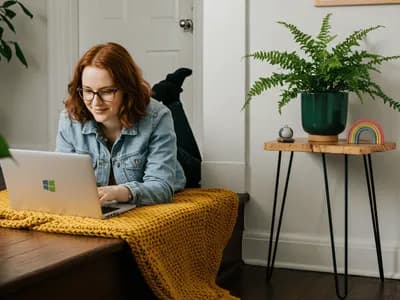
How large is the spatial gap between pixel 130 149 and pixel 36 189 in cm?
40

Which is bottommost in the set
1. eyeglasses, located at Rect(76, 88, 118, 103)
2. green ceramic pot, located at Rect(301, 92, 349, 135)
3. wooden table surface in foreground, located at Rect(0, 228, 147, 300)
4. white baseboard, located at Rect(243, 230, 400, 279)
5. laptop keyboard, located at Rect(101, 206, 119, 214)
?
white baseboard, located at Rect(243, 230, 400, 279)

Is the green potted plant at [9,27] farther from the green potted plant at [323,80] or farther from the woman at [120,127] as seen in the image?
the green potted plant at [323,80]

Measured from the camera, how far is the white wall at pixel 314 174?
2791mm

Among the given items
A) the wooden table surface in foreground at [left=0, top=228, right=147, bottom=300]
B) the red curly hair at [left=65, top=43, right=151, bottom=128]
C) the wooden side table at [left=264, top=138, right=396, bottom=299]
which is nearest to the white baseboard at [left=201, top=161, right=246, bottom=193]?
the wooden side table at [left=264, top=138, right=396, bottom=299]

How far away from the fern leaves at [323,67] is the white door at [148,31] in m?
1.18

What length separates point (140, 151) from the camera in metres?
2.45

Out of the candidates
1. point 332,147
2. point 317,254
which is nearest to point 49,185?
point 332,147

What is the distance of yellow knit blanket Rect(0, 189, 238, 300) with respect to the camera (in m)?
2.05

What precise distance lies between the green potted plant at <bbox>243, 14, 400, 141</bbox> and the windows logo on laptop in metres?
0.88

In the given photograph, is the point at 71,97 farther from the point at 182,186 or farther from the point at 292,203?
the point at 292,203

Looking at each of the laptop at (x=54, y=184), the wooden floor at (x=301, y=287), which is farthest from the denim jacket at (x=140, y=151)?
the wooden floor at (x=301, y=287)

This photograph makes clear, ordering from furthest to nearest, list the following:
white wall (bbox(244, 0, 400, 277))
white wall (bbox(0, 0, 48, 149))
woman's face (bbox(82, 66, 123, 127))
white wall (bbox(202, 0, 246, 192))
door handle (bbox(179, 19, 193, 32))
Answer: white wall (bbox(0, 0, 48, 149)) < door handle (bbox(179, 19, 193, 32)) < white wall (bbox(202, 0, 246, 192)) < white wall (bbox(244, 0, 400, 277)) < woman's face (bbox(82, 66, 123, 127))

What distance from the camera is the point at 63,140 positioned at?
8.43 ft

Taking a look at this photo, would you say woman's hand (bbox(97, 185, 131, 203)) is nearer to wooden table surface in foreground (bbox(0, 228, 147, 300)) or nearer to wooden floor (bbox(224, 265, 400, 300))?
wooden table surface in foreground (bbox(0, 228, 147, 300))
